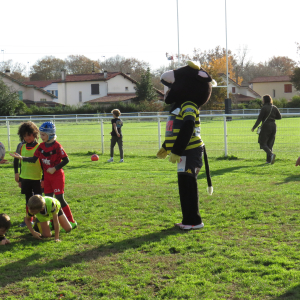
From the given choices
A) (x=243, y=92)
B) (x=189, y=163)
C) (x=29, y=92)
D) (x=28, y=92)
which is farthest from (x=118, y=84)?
(x=189, y=163)

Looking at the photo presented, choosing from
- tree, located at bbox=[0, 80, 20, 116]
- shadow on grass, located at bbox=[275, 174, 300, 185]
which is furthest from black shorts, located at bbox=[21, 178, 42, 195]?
tree, located at bbox=[0, 80, 20, 116]

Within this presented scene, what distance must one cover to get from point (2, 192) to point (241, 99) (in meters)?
65.4

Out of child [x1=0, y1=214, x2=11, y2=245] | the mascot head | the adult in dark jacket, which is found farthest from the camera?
the adult in dark jacket

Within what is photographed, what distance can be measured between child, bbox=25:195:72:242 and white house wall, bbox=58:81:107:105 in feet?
196

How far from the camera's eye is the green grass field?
3641mm

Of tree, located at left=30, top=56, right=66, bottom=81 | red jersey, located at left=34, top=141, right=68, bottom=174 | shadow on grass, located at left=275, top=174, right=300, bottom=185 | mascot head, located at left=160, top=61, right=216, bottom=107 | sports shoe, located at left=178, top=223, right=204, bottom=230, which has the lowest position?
sports shoe, located at left=178, top=223, right=204, bottom=230

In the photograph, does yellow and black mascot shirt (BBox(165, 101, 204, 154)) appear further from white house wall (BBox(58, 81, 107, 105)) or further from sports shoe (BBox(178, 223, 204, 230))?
white house wall (BBox(58, 81, 107, 105))

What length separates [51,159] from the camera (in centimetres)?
533

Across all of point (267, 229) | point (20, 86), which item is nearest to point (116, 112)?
point (267, 229)

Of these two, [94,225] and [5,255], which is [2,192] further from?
[5,255]

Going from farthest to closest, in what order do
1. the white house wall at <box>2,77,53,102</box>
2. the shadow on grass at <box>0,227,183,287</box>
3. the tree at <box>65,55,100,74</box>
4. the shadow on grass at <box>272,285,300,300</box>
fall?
the tree at <box>65,55,100,74</box> → the white house wall at <box>2,77,53,102</box> → the shadow on grass at <box>0,227,183,287</box> → the shadow on grass at <box>272,285,300,300</box>

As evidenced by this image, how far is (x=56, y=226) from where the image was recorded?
5102 mm

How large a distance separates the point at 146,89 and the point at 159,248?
167ft

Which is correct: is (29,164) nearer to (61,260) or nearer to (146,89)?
(61,260)
